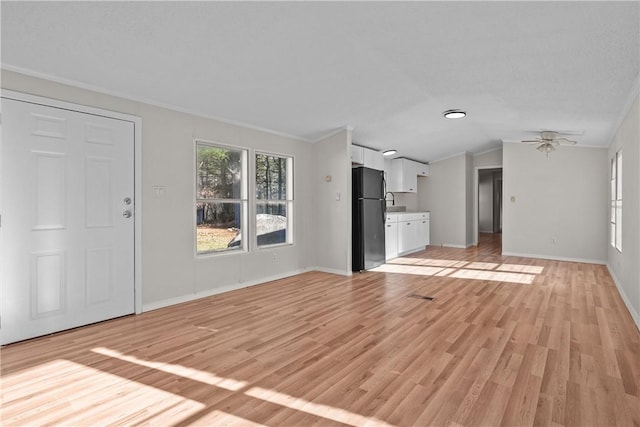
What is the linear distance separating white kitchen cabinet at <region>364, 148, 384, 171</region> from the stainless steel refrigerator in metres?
0.57

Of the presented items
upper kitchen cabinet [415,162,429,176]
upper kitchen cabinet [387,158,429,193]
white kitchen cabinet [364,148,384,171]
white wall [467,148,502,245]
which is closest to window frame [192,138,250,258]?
white kitchen cabinet [364,148,384,171]

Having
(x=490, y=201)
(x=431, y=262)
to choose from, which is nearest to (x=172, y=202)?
(x=431, y=262)

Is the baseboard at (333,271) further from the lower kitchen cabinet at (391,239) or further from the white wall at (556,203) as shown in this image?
the white wall at (556,203)

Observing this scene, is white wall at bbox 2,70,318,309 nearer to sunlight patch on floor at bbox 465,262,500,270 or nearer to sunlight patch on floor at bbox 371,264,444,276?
sunlight patch on floor at bbox 371,264,444,276

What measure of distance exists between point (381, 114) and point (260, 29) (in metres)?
2.68

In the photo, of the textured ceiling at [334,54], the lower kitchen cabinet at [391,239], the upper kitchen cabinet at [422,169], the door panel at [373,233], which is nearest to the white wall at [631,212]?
the textured ceiling at [334,54]

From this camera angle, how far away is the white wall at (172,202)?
3.54m

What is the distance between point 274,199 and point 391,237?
285 centimetres

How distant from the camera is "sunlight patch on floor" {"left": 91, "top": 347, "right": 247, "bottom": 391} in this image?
215 cm

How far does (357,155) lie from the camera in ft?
20.6

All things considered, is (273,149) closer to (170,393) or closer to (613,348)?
(170,393)

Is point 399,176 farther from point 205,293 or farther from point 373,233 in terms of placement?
point 205,293

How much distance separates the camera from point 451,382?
2.18 metres

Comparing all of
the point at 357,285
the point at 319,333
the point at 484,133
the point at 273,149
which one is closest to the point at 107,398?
the point at 319,333
